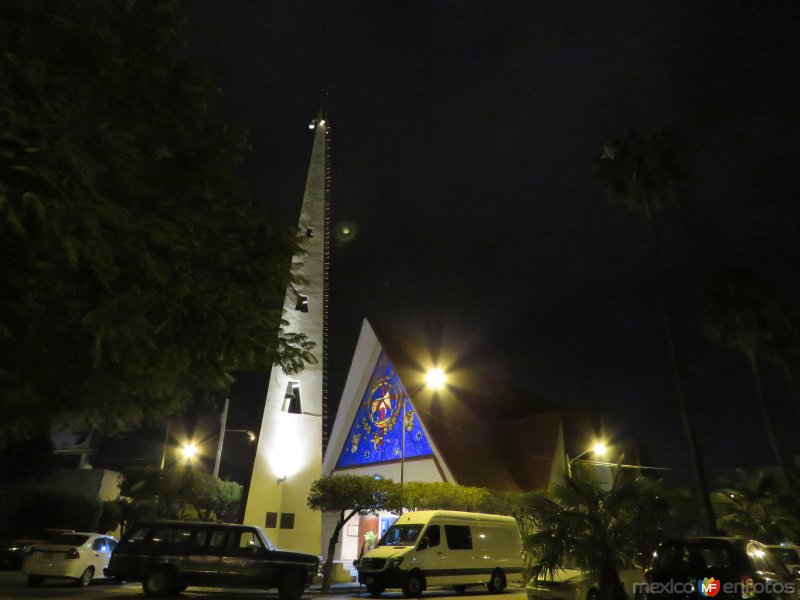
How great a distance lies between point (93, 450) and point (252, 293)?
117ft

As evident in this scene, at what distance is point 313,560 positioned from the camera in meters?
13.3

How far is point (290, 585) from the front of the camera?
1278cm

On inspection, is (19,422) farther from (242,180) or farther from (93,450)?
(93,450)

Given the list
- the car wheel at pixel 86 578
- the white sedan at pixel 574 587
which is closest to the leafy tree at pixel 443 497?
the white sedan at pixel 574 587

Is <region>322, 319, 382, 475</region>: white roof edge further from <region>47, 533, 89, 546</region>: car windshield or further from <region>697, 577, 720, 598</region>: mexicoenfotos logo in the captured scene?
<region>697, 577, 720, 598</region>: mexicoenfotos logo

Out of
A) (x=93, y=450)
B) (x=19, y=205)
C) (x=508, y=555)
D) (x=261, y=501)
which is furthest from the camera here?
(x=93, y=450)

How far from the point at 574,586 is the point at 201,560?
7.74 m

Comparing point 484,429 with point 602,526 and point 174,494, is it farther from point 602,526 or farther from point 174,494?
point 602,526

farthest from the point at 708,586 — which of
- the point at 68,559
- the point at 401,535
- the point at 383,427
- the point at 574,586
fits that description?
the point at 383,427

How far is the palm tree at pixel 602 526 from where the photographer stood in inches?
416

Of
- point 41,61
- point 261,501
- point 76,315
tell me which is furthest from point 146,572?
point 261,501

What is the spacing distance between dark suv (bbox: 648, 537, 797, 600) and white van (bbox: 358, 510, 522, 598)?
7.26 m

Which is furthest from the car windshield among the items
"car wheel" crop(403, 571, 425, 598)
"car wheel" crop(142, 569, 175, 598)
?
"car wheel" crop(403, 571, 425, 598)

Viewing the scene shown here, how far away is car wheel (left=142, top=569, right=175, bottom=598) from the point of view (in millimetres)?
12016
